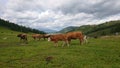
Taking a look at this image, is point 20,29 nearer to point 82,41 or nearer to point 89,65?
point 82,41

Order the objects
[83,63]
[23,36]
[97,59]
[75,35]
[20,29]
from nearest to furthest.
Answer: [83,63]
[97,59]
[75,35]
[23,36]
[20,29]

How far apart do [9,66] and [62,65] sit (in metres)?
5.56

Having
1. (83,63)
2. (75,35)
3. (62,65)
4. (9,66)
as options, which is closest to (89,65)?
(83,63)

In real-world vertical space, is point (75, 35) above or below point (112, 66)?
above

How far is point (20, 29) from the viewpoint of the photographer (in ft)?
645

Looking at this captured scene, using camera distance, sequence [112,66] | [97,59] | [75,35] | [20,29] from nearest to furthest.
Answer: [112,66]
[97,59]
[75,35]
[20,29]

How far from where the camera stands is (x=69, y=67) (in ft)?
66.0

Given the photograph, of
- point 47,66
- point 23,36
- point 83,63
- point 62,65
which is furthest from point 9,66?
point 23,36

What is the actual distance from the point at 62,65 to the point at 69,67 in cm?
115

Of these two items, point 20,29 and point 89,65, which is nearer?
point 89,65

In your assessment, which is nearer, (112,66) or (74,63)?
(112,66)

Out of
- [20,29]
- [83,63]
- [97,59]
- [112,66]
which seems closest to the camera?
[112,66]

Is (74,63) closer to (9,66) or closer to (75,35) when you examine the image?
(9,66)

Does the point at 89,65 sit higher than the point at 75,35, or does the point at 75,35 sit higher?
the point at 75,35
